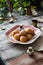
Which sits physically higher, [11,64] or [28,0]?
[28,0]

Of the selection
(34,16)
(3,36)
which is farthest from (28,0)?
(3,36)

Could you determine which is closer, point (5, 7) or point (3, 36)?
point (3, 36)

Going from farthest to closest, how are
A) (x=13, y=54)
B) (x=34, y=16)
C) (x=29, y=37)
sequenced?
(x=34, y=16), (x=29, y=37), (x=13, y=54)

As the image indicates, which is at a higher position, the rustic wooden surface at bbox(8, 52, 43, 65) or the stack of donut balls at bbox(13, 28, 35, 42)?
the stack of donut balls at bbox(13, 28, 35, 42)

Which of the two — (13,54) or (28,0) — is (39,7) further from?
(13,54)

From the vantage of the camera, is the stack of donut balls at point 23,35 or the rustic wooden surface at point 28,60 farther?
the stack of donut balls at point 23,35

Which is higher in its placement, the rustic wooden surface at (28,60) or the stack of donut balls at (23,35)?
the stack of donut balls at (23,35)

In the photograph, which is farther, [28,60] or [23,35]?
[23,35]

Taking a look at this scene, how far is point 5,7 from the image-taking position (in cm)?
177

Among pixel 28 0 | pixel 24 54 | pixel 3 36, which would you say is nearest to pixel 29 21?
pixel 28 0

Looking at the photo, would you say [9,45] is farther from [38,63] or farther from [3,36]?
→ [38,63]

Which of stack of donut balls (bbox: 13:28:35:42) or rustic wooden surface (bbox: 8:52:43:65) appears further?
stack of donut balls (bbox: 13:28:35:42)

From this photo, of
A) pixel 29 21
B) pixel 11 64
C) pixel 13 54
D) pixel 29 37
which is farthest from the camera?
pixel 29 21

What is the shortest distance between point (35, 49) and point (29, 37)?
11cm
